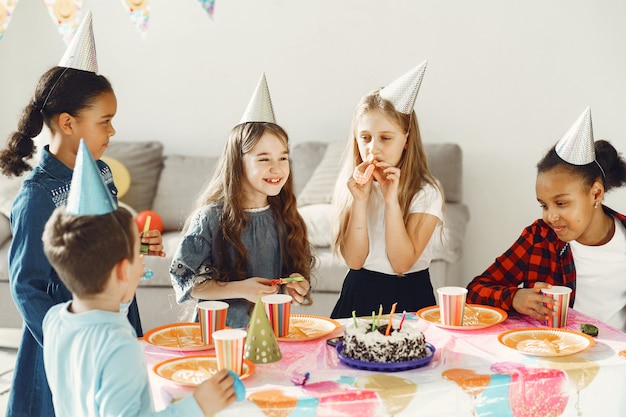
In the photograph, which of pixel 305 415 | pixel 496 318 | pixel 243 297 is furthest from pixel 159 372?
pixel 496 318

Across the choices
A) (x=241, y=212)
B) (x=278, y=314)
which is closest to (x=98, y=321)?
(x=278, y=314)

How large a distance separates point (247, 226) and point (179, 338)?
1.59 feet

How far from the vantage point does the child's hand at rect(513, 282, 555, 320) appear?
1.78 m

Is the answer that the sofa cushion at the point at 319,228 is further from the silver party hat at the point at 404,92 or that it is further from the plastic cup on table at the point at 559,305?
the plastic cup on table at the point at 559,305

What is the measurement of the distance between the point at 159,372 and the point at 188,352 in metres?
0.15

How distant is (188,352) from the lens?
1605 mm

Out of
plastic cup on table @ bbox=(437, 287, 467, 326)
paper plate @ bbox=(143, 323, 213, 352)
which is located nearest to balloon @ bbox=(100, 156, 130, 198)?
paper plate @ bbox=(143, 323, 213, 352)

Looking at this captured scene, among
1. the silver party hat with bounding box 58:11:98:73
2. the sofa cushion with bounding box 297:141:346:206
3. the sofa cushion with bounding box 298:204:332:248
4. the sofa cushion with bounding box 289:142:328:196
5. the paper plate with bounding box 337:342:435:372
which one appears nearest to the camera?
the paper plate with bounding box 337:342:435:372

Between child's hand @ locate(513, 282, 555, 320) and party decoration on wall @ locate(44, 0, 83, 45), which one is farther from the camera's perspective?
party decoration on wall @ locate(44, 0, 83, 45)

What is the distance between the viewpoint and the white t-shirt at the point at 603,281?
6.73 feet

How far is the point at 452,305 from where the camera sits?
1747 millimetres

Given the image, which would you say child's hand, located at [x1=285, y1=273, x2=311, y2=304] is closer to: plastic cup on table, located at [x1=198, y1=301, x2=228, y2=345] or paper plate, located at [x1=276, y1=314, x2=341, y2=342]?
paper plate, located at [x1=276, y1=314, x2=341, y2=342]

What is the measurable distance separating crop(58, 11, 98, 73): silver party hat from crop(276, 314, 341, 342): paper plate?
80 centimetres

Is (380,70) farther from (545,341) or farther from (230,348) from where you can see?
(230,348)
